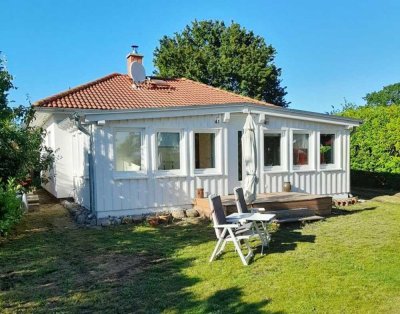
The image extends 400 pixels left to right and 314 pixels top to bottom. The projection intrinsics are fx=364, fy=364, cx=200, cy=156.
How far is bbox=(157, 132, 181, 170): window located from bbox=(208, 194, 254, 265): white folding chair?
188 inches

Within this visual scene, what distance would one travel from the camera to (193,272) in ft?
19.8

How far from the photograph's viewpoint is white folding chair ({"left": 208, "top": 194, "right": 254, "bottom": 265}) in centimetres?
648

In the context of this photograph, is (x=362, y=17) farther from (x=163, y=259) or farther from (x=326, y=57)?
(x=163, y=259)

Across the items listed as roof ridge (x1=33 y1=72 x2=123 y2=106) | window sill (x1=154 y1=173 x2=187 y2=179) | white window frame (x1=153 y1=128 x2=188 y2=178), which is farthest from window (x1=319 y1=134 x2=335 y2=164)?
roof ridge (x1=33 y1=72 x2=123 y2=106)

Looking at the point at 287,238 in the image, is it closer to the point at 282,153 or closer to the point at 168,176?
the point at 168,176

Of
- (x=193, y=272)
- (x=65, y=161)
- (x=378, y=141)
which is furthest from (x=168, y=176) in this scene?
(x=378, y=141)

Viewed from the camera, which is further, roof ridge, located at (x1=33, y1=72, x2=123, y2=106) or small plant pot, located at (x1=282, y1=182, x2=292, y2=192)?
roof ridge, located at (x1=33, y1=72, x2=123, y2=106)

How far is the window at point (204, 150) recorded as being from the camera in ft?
39.3

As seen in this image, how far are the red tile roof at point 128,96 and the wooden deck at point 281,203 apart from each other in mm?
3958

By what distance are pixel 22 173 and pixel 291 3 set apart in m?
14.1

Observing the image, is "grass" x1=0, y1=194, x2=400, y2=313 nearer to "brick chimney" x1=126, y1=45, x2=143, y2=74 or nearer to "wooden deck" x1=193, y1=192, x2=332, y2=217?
"wooden deck" x1=193, y1=192, x2=332, y2=217

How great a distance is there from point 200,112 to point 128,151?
261 cm

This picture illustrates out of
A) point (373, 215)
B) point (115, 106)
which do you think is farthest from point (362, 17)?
point (115, 106)

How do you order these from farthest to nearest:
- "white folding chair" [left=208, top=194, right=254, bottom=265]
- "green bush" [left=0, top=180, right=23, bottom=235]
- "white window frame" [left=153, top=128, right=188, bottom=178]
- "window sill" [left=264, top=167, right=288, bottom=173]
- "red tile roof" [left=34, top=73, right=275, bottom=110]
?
"red tile roof" [left=34, top=73, right=275, bottom=110] < "window sill" [left=264, top=167, right=288, bottom=173] < "white window frame" [left=153, top=128, right=188, bottom=178] < "green bush" [left=0, top=180, right=23, bottom=235] < "white folding chair" [left=208, top=194, right=254, bottom=265]
